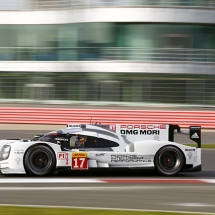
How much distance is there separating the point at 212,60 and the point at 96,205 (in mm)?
21614

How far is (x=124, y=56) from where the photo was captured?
2995cm

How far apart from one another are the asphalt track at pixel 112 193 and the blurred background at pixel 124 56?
16.6m

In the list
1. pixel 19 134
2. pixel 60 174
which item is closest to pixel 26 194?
pixel 60 174

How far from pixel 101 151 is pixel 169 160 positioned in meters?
1.33

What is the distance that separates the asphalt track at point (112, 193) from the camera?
30.9ft

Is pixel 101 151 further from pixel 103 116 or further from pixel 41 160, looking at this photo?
pixel 103 116

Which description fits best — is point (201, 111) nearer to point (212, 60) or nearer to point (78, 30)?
point (212, 60)

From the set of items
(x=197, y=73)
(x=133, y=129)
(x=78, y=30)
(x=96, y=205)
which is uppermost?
(x=78, y=30)

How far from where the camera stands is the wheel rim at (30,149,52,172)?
12.4 metres

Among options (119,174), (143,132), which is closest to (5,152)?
(119,174)

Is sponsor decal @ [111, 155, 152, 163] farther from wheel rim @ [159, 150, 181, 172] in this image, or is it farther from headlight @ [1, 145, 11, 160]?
headlight @ [1, 145, 11, 160]

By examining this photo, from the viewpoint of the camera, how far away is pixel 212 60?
30047mm

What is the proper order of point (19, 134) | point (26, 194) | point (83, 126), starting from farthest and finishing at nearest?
point (19, 134) → point (83, 126) → point (26, 194)

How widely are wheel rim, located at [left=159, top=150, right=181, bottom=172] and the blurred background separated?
55.4ft
